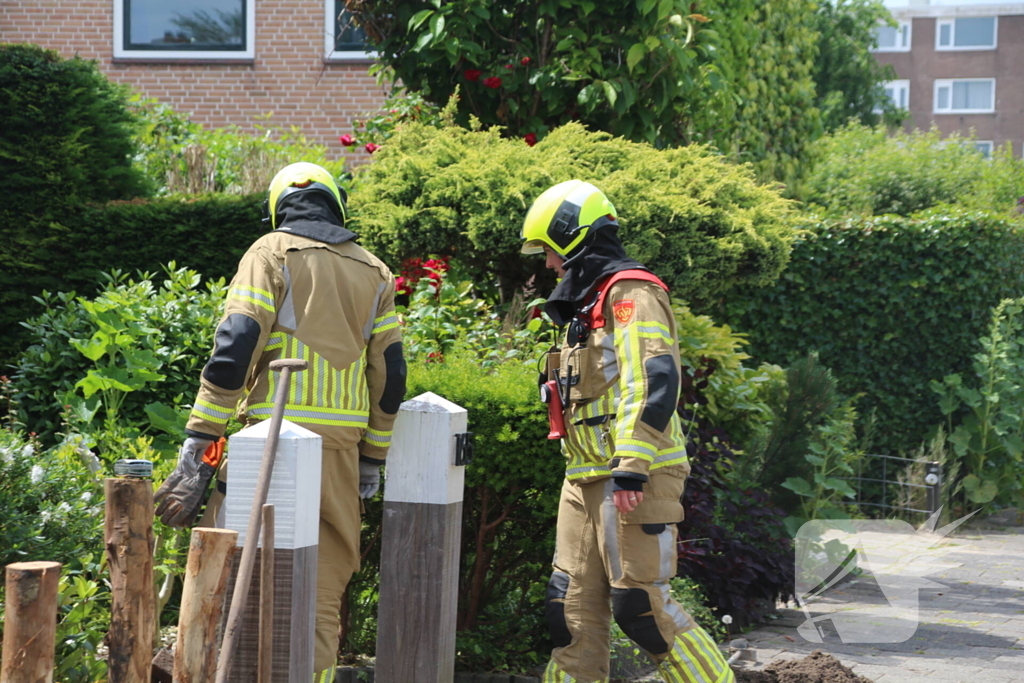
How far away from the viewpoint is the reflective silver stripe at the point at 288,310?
3.66 m

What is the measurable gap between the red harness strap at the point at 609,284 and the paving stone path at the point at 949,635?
1.98m

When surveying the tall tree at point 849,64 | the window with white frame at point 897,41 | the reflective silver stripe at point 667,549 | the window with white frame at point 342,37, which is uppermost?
the window with white frame at point 897,41

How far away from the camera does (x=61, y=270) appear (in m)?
8.02

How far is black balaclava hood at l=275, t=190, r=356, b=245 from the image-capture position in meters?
3.78

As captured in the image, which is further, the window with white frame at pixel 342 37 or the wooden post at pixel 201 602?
the window with white frame at pixel 342 37

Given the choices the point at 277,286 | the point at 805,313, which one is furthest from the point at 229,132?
the point at 277,286

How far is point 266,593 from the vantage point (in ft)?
9.12

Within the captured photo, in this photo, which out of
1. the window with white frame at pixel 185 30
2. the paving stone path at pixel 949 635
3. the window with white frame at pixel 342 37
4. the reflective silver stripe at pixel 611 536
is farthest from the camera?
Result: the window with white frame at pixel 185 30

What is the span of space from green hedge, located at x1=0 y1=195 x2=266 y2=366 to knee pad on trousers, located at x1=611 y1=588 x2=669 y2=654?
5.03 m

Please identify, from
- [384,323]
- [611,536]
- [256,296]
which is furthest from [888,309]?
[256,296]

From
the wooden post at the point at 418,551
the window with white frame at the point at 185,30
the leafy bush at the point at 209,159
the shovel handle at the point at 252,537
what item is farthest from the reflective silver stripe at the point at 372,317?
the window with white frame at the point at 185,30

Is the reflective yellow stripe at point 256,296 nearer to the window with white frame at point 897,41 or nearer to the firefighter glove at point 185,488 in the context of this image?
the firefighter glove at point 185,488

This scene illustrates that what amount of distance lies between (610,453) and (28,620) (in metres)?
1.98

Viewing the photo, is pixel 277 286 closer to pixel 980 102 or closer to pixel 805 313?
pixel 805 313
